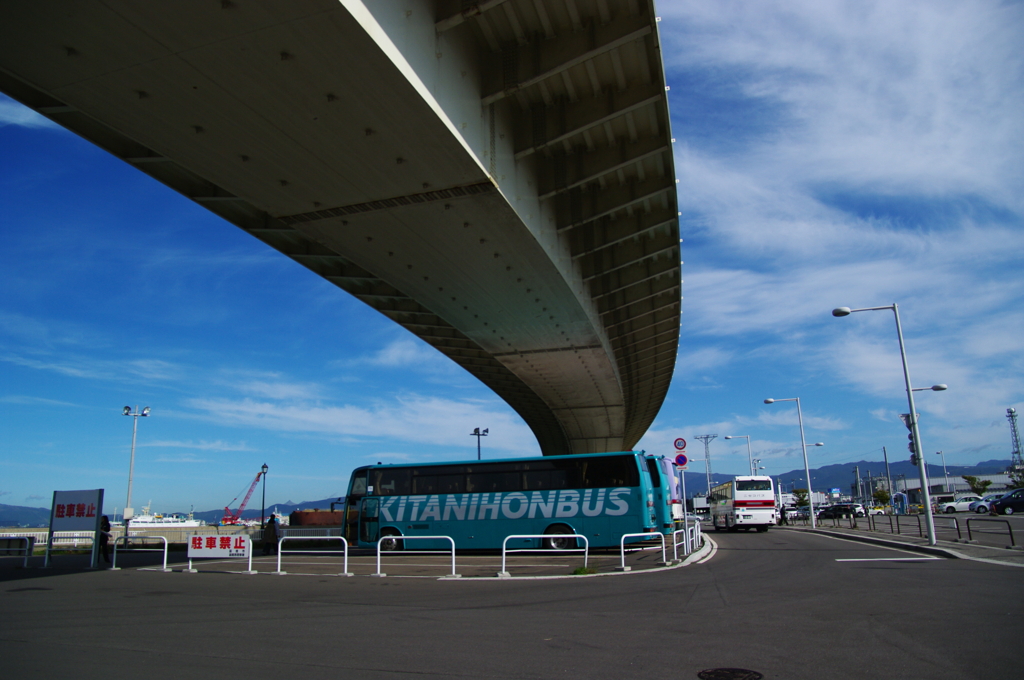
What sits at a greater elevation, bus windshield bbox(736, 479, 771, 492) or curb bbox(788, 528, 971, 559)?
bus windshield bbox(736, 479, 771, 492)

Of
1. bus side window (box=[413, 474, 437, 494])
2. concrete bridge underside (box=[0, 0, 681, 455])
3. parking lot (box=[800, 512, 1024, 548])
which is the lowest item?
parking lot (box=[800, 512, 1024, 548])

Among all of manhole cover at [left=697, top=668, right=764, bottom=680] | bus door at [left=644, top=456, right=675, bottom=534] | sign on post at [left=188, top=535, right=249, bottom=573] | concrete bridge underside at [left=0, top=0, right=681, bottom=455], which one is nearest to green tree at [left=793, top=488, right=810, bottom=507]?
bus door at [left=644, top=456, right=675, bottom=534]

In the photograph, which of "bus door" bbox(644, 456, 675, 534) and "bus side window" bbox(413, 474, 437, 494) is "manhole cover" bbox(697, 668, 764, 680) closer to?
"bus door" bbox(644, 456, 675, 534)

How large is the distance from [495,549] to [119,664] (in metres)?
15.8

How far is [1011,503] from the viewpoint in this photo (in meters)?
37.9

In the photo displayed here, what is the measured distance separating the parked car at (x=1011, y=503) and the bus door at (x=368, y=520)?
37.5 meters

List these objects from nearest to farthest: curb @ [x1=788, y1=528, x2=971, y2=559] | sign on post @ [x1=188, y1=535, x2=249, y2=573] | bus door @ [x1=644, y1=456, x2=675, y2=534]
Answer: curb @ [x1=788, y1=528, x2=971, y2=559] → sign on post @ [x1=188, y1=535, x2=249, y2=573] → bus door @ [x1=644, y1=456, x2=675, y2=534]

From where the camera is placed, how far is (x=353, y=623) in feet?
24.1

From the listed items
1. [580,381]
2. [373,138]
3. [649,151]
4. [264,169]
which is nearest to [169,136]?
[264,169]

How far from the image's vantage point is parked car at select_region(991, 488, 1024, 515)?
124ft

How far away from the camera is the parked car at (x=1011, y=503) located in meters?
37.7

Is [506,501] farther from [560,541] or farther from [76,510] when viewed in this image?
[76,510]

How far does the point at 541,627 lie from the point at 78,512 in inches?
626

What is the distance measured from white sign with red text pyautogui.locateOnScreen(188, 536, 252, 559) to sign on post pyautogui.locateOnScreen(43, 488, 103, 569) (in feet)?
11.3
